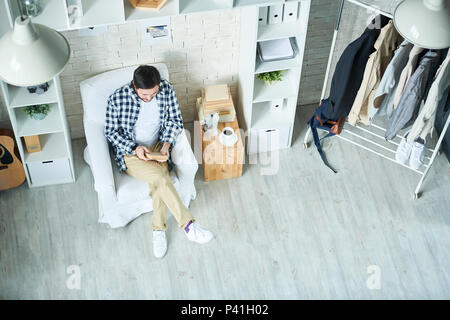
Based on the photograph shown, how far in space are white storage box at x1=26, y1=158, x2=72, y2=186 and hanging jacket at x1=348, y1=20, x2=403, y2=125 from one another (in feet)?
6.93

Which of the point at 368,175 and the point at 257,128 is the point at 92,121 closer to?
the point at 257,128

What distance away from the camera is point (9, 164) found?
162 inches

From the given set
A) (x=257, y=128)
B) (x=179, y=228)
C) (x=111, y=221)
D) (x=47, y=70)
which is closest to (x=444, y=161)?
(x=257, y=128)

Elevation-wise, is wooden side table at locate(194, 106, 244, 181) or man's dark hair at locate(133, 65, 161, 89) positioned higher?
man's dark hair at locate(133, 65, 161, 89)

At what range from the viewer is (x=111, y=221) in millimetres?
4027

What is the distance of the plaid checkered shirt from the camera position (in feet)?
12.6

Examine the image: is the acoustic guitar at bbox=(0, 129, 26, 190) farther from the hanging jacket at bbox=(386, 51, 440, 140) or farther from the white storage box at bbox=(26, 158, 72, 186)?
the hanging jacket at bbox=(386, 51, 440, 140)

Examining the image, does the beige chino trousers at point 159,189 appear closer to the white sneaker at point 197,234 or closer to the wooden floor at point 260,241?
the white sneaker at point 197,234

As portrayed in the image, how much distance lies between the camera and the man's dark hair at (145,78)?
3.65 metres

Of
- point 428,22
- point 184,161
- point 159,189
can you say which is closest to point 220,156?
point 184,161

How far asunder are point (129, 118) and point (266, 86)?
106 centimetres

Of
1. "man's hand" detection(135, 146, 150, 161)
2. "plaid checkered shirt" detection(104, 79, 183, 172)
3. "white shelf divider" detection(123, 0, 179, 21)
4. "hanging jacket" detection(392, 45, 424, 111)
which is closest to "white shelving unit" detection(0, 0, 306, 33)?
"white shelf divider" detection(123, 0, 179, 21)

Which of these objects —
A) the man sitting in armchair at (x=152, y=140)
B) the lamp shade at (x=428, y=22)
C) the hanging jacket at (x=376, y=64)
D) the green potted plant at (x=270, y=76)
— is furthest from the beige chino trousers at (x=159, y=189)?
the lamp shade at (x=428, y=22)

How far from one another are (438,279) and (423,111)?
3.78 feet
